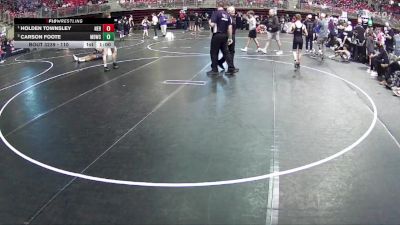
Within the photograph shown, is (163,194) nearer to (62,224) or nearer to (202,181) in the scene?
(202,181)

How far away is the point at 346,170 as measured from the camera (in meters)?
6.63

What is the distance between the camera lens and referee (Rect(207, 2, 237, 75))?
1325 centimetres

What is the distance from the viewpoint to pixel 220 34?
13367 mm

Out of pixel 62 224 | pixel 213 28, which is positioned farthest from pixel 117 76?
pixel 62 224

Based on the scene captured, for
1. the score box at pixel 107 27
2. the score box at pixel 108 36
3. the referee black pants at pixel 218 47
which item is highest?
the score box at pixel 107 27

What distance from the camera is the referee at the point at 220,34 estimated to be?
1325cm

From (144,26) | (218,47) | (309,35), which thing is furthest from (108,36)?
(144,26)

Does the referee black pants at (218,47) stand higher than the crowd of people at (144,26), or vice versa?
the crowd of people at (144,26)
